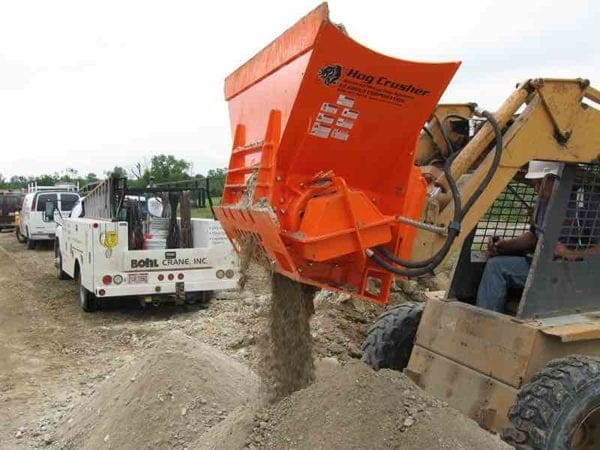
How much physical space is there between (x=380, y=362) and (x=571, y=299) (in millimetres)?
1597

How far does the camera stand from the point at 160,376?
18.3 ft

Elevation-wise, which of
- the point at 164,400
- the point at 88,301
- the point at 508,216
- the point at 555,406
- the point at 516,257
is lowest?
the point at 88,301

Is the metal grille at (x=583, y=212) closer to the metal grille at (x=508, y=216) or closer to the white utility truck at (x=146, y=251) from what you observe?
the metal grille at (x=508, y=216)

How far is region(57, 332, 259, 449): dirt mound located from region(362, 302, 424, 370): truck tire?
1074 mm

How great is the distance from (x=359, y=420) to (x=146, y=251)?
6527 millimetres

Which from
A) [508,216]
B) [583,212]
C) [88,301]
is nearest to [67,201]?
[88,301]

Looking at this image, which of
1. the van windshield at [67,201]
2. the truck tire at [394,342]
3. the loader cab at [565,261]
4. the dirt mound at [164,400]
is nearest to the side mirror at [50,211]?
the van windshield at [67,201]

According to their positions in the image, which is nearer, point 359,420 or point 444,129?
point 359,420

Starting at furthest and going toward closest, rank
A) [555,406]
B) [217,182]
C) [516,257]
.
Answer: [217,182] → [516,257] → [555,406]

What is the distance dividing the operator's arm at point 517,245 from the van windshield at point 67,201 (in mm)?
18289

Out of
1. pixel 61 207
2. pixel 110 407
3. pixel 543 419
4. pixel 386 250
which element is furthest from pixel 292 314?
pixel 61 207

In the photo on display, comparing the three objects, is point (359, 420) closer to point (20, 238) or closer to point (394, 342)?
point (394, 342)

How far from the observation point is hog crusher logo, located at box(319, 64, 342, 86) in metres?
3.45

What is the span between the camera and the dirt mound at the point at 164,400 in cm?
514
